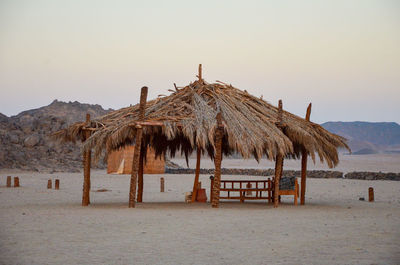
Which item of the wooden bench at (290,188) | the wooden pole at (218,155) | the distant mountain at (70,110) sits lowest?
the wooden bench at (290,188)

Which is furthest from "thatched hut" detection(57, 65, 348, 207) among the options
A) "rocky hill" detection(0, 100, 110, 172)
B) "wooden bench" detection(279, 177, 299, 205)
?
"rocky hill" detection(0, 100, 110, 172)

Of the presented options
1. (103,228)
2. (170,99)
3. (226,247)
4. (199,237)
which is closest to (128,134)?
(170,99)

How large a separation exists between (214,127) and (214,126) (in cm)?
3

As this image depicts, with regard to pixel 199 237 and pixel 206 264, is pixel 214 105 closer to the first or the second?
pixel 199 237

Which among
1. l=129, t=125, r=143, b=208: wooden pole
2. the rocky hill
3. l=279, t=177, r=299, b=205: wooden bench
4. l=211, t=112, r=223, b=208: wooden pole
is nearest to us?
l=211, t=112, r=223, b=208: wooden pole

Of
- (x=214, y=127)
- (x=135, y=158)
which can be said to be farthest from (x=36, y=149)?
(x=214, y=127)

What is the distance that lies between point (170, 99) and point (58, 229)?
6.41 m

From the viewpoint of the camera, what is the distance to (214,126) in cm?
1375

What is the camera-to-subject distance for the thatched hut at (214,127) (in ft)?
45.3

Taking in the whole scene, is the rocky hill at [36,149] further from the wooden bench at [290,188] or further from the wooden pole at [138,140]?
the wooden bench at [290,188]

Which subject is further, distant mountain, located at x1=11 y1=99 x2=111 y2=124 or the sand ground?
distant mountain, located at x1=11 y1=99 x2=111 y2=124

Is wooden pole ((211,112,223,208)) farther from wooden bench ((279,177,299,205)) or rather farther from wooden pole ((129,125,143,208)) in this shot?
wooden bench ((279,177,299,205))

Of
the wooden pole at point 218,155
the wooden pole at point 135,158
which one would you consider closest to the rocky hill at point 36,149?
the wooden pole at point 135,158

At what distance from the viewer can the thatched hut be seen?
45.3ft
